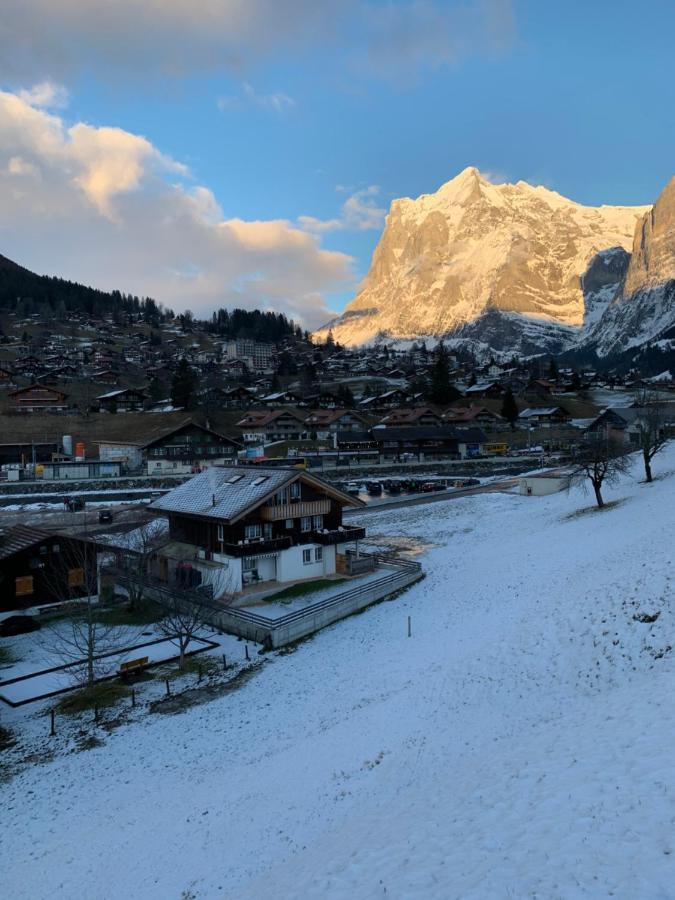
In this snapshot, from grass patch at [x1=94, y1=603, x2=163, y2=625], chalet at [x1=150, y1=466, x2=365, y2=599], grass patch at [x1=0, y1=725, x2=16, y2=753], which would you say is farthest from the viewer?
chalet at [x1=150, y1=466, x2=365, y2=599]

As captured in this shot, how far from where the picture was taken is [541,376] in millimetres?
185000

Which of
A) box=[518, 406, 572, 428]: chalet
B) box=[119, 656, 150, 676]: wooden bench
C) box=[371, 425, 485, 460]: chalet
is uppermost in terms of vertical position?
box=[518, 406, 572, 428]: chalet

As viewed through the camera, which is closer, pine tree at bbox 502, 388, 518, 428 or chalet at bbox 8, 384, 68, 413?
pine tree at bbox 502, 388, 518, 428

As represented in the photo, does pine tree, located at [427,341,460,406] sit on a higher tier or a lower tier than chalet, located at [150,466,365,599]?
higher

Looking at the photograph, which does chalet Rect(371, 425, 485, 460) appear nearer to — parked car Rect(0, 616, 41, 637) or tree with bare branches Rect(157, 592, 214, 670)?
tree with bare branches Rect(157, 592, 214, 670)

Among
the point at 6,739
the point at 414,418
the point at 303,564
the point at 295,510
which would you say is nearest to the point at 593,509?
the point at 303,564

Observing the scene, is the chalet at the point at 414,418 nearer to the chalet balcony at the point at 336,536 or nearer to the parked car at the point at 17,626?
the chalet balcony at the point at 336,536

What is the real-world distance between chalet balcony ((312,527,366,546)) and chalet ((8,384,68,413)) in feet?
346

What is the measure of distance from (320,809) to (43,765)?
9164 mm

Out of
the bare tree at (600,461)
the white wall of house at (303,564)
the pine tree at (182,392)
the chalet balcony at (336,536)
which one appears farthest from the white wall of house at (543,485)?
the pine tree at (182,392)

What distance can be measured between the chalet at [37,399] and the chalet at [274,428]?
39.6 metres

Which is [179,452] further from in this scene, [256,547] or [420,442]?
[256,547]

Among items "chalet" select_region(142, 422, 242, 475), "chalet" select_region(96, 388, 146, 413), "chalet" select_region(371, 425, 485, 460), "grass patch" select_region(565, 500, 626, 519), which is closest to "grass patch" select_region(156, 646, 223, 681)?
"grass patch" select_region(565, 500, 626, 519)

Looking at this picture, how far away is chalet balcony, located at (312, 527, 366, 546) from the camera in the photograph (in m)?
34.5
